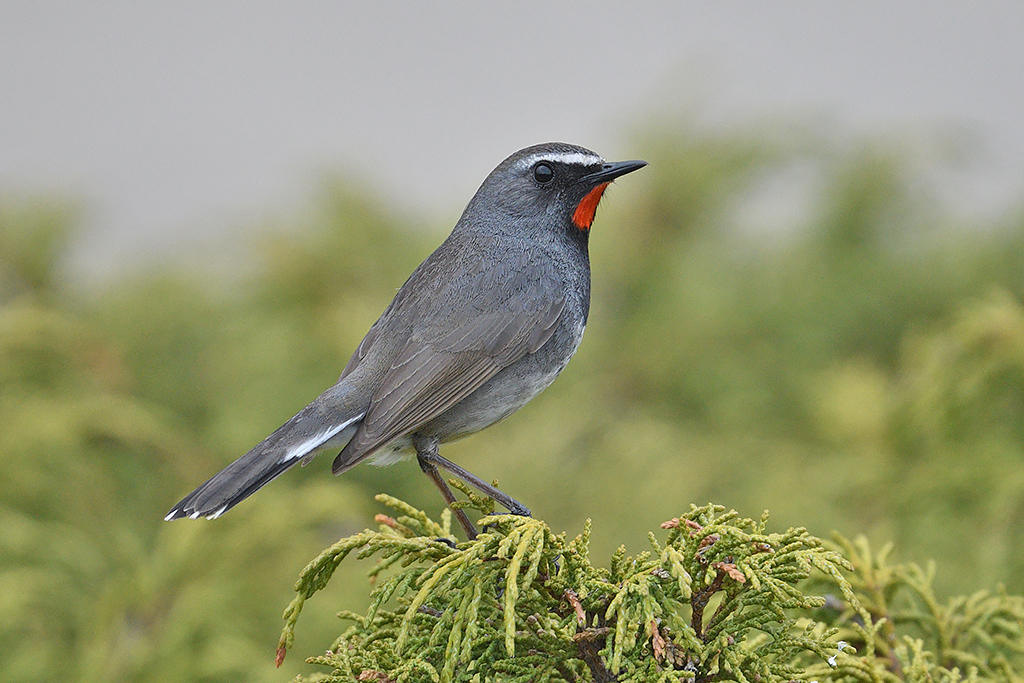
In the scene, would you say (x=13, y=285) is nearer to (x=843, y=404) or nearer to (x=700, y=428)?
(x=700, y=428)

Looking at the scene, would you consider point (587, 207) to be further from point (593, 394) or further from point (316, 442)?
point (593, 394)

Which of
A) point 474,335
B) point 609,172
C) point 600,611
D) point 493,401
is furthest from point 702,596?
point 609,172

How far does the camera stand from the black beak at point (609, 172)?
3256 mm

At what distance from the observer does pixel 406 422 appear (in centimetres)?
289

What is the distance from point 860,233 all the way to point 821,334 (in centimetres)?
108

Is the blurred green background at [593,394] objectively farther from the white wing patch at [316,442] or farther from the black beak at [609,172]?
the black beak at [609,172]

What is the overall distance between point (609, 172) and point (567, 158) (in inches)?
6.1

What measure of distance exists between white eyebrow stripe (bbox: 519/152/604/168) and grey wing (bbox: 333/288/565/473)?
0.49m

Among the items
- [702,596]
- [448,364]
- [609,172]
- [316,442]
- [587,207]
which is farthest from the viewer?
[587,207]

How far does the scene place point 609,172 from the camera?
3268mm

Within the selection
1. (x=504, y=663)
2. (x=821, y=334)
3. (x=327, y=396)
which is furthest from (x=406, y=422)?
(x=821, y=334)

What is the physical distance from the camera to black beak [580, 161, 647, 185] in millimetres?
3256

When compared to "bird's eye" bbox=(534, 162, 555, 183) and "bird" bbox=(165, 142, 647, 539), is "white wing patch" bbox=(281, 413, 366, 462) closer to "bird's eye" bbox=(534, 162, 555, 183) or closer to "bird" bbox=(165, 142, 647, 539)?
"bird" bbox=(165, 142, 647, 539)

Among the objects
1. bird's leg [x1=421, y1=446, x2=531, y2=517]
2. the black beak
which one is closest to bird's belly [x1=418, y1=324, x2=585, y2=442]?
bird's leg [x1=421, y1=446, x2=531, y2=517]
